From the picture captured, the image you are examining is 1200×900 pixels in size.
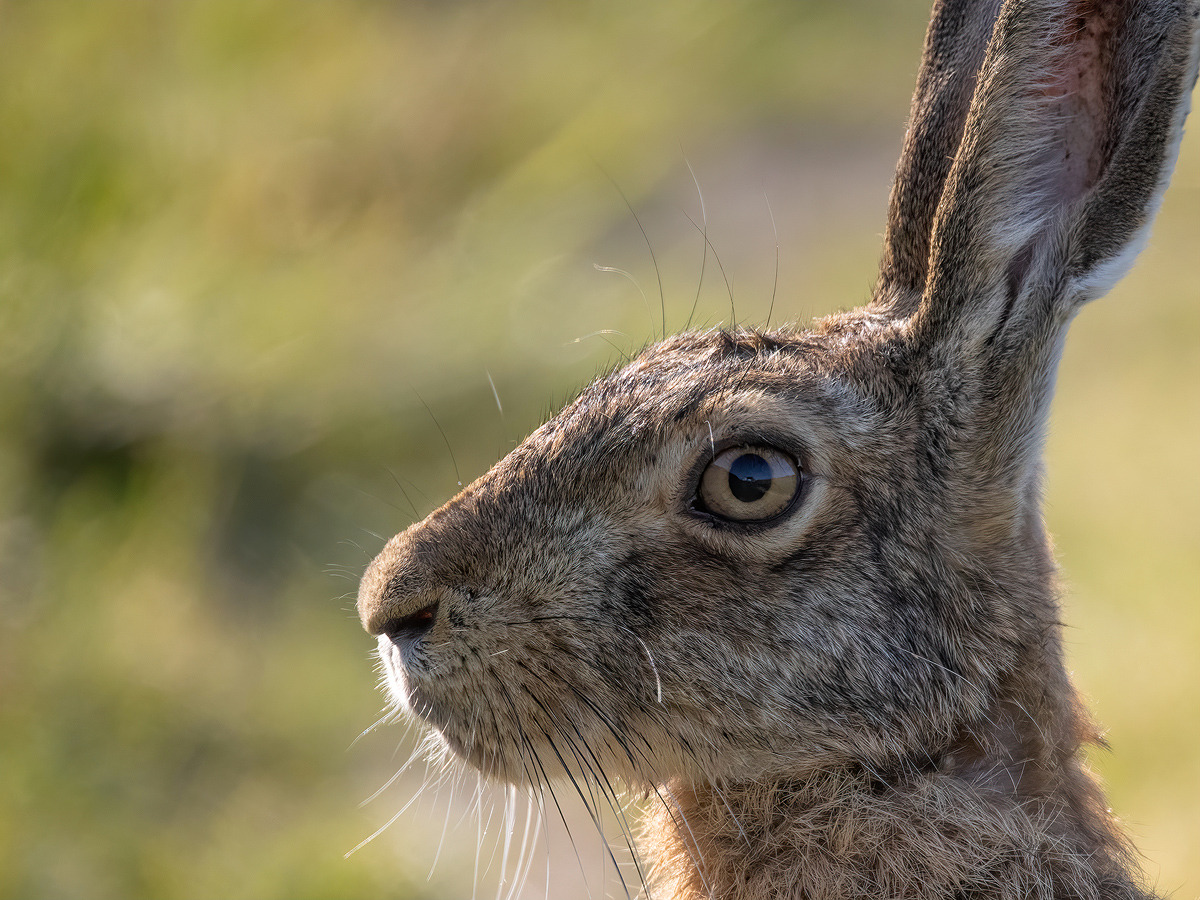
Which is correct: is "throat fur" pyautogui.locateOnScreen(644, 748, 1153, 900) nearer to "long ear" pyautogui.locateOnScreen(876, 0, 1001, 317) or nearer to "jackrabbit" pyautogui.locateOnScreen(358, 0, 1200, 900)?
"jackrabbit" pyautogui.locateOnScreen(358, 0, 1200, 900)

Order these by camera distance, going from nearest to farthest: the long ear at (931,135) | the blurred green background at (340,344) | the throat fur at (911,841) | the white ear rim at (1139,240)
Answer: the white ear rim at (1139,240), the throat fur at (911,841), the long ear at (931,135), the blurred green background at (340,344)

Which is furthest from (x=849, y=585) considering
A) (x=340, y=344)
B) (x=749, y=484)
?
(x=340, y=344)

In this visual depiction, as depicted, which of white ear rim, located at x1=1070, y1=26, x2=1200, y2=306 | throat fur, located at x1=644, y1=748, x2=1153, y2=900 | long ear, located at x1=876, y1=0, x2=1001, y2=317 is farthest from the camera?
long ear, located at x1=876, y1=0, x2=1001, y2=317

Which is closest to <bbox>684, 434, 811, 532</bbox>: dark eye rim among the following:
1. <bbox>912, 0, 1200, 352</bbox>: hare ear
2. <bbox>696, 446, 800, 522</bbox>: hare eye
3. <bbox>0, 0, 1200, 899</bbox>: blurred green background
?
<bbox>696, 446, 800, 522</bbox>: hare eye

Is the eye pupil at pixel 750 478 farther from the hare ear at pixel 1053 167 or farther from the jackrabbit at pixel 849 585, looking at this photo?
the hare ear at pixel 1053 167

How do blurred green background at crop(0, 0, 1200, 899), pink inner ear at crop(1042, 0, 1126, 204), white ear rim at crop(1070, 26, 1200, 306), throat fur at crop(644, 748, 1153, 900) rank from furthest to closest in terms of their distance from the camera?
blurred green background at crop(0, 0, 1200, 899) → throat fur at crop(644, 748, 1153, 900) → pink inner ear at crop(1042, 0, 1126, 204) → white ear rim at crop(1070, 26, 1200, 306)

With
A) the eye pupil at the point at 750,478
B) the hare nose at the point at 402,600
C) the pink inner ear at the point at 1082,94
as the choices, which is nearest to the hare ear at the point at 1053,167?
the pink inner ear at the point at 1082,94

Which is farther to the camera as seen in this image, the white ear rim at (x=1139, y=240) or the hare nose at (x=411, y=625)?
the hare nose at (x=411, y=625)
